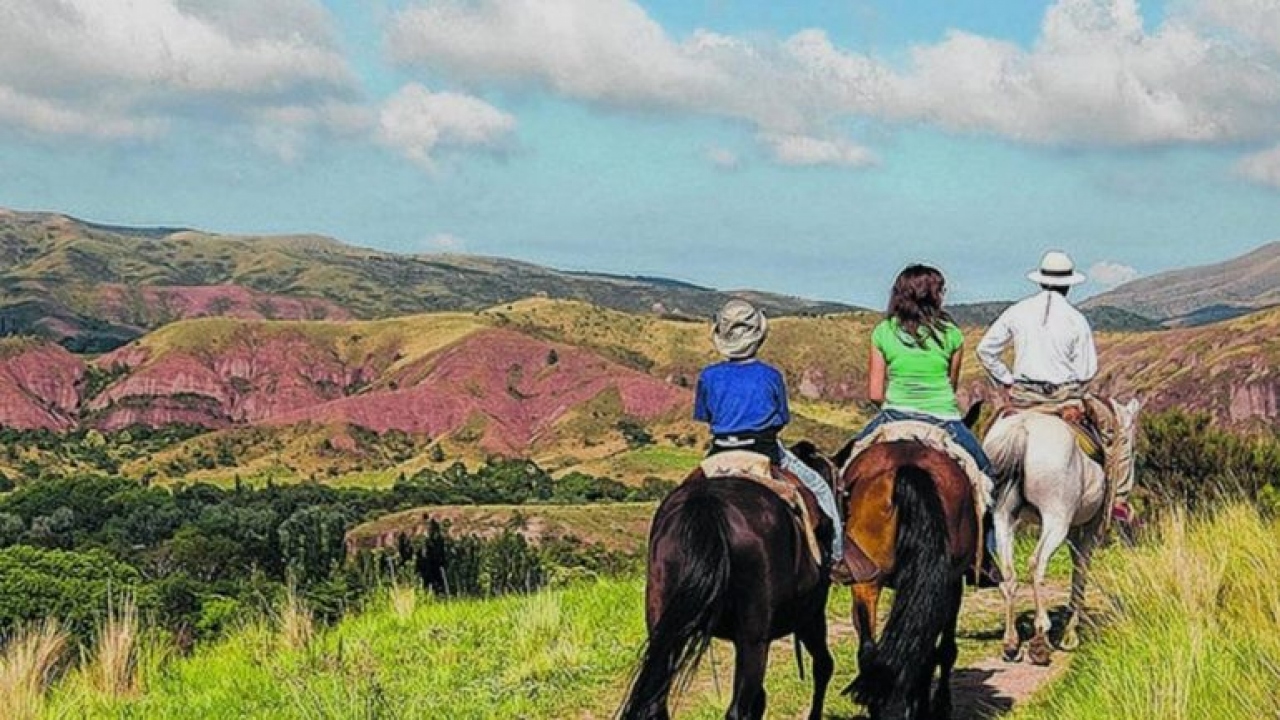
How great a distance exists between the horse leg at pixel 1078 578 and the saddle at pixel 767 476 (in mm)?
3669

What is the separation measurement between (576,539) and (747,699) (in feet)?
332

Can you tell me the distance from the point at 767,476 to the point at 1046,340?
13.2 feet

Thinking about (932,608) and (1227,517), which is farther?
(1227,517)

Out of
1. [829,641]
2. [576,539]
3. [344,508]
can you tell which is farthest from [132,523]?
[829,641]

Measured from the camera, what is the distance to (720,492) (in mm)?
6508

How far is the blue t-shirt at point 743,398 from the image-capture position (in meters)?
7.03

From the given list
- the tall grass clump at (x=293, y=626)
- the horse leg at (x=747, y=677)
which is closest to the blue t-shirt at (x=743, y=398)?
the horse leg at (x=747, y=677)

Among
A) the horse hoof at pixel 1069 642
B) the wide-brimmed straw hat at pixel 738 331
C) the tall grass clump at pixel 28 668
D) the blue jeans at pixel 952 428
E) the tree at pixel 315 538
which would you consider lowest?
the tree at pixel 315 538

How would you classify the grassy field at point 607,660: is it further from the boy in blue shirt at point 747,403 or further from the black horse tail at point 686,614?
the black horse tail at point 686,614

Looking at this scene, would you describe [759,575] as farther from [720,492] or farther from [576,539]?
[576,539]

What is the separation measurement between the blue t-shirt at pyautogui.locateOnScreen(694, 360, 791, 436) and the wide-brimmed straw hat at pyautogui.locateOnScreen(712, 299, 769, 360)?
0.08 m

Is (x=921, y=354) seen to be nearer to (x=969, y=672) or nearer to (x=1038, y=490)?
(x=1038, y=490)

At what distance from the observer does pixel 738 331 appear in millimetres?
7191

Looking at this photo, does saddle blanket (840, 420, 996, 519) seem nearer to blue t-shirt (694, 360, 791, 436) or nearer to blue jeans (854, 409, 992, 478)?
blue jeans (854, 409, 992, 478)
